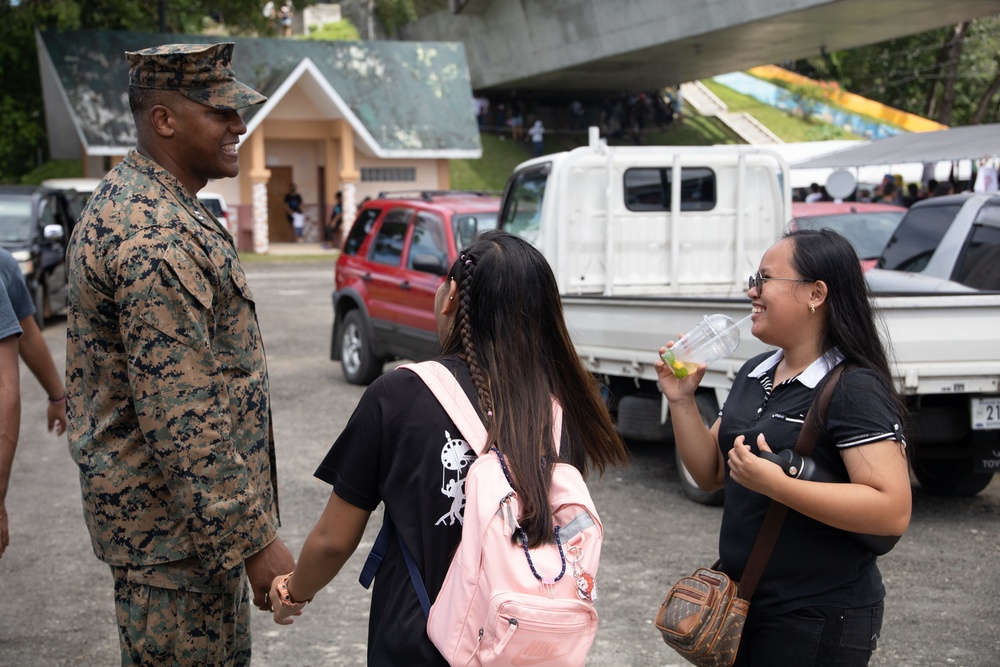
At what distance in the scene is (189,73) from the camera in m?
2.78

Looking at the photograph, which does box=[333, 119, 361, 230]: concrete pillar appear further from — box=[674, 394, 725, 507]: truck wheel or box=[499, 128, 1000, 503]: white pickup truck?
box=[674, 394, 725, 507]: truck wheel

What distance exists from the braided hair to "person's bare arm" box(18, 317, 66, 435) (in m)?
2.63

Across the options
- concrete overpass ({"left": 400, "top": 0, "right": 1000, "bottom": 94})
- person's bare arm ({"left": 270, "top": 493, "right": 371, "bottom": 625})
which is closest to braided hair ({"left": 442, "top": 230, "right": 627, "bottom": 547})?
person's bare arm ({"left": 270, "top": 493, "right": 371, "bottom": 625})

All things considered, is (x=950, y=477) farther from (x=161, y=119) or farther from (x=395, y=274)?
(x=161, y=119)

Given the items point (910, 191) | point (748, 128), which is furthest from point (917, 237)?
point (748, 128)

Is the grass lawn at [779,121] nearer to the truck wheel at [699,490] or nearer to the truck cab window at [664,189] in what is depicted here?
the truck cab window at [664,189]

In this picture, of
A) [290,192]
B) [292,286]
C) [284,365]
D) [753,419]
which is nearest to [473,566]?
[753,419]

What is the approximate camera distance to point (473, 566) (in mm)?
2109

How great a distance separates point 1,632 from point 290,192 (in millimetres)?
30240

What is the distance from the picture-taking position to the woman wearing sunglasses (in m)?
2.56

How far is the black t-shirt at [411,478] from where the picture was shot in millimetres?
2246

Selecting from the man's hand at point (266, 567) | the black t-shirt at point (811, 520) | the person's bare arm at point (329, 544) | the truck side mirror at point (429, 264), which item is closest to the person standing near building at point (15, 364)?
the man's hand at point (266, 567)

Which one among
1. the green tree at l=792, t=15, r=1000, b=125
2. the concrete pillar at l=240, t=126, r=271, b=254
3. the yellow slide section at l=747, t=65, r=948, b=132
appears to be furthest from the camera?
Result: the yellow slide section at l=747, t=65, r=948, b=132

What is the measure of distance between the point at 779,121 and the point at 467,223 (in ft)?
128
